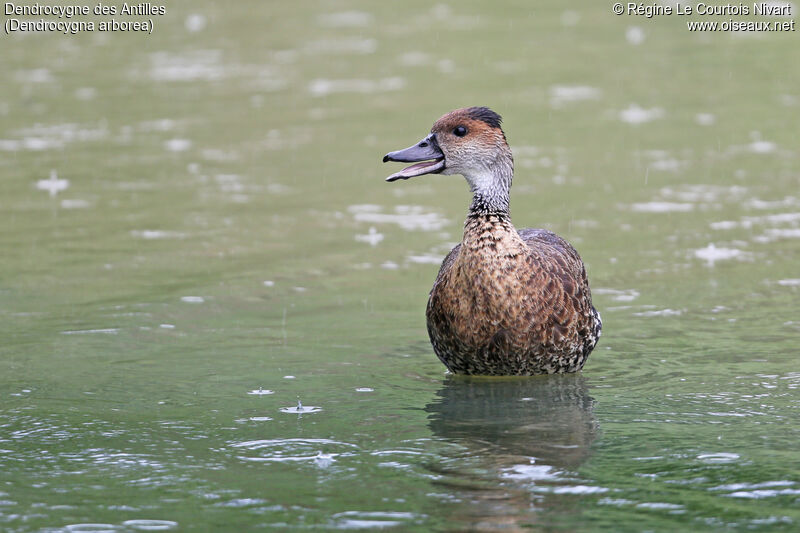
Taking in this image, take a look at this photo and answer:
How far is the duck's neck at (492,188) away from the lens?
28.1ft

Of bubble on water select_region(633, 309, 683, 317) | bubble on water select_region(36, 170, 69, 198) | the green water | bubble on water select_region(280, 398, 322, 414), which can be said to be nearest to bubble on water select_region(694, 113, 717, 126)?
the green water

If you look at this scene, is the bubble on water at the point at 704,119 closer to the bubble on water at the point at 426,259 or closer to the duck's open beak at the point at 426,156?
the bubble on water at the point at 426,259

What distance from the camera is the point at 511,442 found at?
23.5 feet

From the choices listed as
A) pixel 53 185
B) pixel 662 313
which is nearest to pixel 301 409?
pixel 662 313

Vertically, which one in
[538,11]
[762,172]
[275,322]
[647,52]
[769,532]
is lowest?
[769,532]

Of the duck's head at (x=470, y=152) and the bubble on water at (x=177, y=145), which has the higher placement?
the bubble on water at (x=177, y=145)

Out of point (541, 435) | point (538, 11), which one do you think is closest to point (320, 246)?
point (541, 435)

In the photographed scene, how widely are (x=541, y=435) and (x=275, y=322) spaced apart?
328 centimetres

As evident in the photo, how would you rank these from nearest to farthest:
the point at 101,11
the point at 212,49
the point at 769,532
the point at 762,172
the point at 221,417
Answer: the point at 769,532 < the point at 221,417 < the point at 762,172 < the point at 212,49 < the point at 101,11

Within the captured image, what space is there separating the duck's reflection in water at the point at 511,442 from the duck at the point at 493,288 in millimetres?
209

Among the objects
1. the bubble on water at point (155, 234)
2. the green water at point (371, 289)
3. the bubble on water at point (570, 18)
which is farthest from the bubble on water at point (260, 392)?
the bubble on water at point (570, 18)

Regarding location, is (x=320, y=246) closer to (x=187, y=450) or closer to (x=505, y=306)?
(x=505, y=306)

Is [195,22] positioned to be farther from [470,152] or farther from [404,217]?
[470,152]

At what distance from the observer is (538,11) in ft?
85.7
